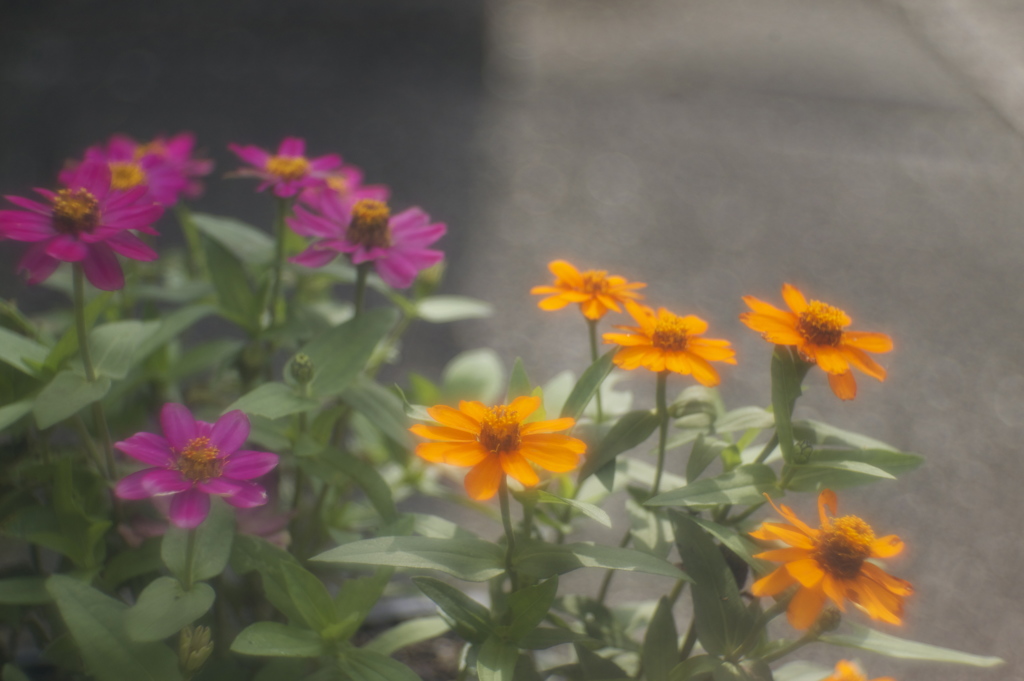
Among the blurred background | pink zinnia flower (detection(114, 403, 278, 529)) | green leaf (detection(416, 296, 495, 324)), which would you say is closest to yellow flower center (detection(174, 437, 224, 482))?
pink zinnia flower (detection(114, 403, 278, 529))

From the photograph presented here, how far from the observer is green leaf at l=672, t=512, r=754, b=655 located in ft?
1.48

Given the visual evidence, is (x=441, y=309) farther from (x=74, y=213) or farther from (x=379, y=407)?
(x=74, y=213)

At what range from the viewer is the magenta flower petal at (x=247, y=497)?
1.31ft

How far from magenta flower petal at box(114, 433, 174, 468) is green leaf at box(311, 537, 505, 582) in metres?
0.10

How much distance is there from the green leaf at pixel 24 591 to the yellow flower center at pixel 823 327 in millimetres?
450

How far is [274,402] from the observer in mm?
489

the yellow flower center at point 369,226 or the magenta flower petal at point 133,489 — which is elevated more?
the yellow flower center at point 369,226

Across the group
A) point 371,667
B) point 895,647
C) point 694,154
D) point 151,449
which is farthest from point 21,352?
point 694,154

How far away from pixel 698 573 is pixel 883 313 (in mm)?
979

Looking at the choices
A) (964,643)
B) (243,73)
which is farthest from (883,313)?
(243,73)

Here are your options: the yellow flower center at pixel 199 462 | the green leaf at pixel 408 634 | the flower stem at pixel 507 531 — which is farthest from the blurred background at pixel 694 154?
the yellow flower center at pixel 199 462

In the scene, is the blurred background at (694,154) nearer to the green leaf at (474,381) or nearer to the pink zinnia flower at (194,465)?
the green leaf at (474,381)

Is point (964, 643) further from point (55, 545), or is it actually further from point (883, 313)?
point (55, 545)

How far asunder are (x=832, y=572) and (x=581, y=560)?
0.12m
